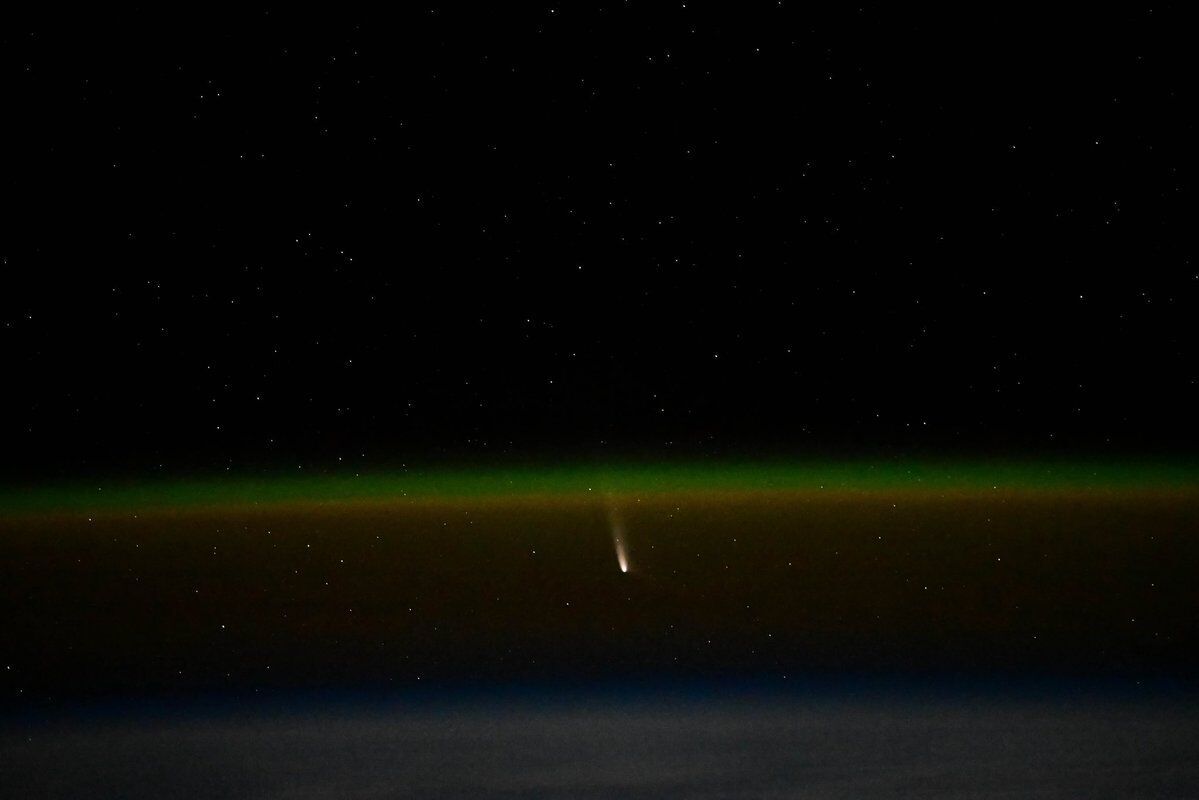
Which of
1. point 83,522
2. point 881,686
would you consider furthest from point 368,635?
point 881,686

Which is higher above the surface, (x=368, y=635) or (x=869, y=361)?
(x=869, y=361)

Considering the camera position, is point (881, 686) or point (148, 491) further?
point (148, 491)

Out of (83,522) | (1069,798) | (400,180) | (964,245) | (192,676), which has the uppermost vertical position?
(400,180)

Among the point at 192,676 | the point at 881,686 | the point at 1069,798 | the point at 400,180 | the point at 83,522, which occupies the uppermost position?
the point at 400,180

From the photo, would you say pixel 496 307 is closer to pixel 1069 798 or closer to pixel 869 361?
pixel 869 361

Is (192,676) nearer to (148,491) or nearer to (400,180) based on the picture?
(148,491)

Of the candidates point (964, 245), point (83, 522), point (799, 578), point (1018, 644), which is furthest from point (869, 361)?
point (83, 522)

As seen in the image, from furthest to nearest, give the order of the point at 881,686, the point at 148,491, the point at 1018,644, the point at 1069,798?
the point at 148,491, the point at 1018,644, the point at 881,686, the point at 1069,798

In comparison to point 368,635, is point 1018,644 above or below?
below

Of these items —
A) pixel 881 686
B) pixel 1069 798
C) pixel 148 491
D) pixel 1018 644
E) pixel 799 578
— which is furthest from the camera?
pixel 148 491
